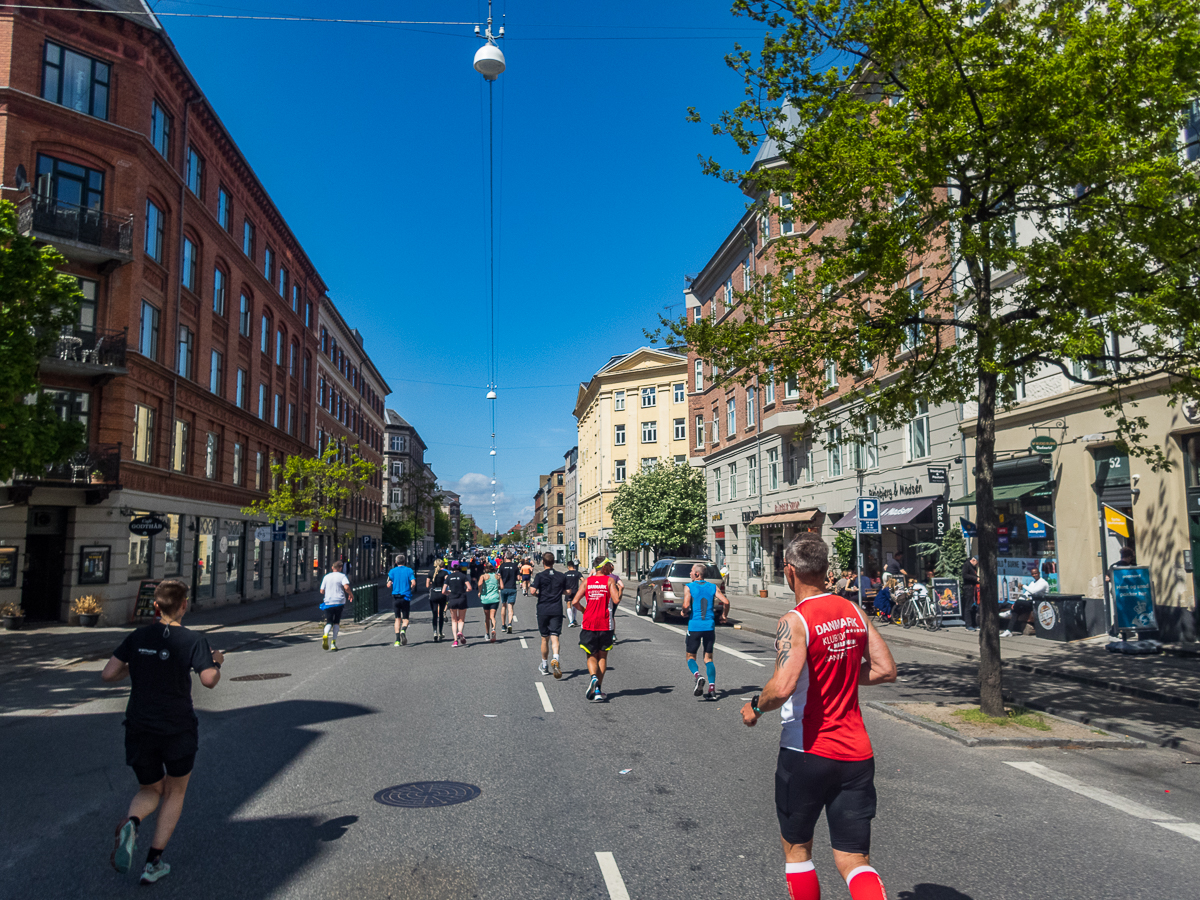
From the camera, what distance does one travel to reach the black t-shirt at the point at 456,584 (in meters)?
16.8

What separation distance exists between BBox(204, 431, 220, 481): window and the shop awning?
21159 mm

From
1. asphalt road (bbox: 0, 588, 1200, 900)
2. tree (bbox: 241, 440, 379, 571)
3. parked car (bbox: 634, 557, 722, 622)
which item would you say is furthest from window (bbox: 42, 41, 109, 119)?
parked car (bbox: 634, 557, 722, 622)

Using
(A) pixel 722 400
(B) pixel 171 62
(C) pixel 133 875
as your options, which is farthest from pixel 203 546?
(C) pixel 133 875

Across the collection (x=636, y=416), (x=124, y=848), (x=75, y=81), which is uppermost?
(x=75, y=81)

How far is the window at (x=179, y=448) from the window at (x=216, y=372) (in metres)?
3.01

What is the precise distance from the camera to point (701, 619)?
10.9 metres

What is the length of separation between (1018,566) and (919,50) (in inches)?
523

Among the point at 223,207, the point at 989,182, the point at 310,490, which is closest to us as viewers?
the point at 989,182

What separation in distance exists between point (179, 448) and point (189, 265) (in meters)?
6.38

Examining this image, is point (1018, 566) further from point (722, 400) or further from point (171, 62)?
point (171, 62)

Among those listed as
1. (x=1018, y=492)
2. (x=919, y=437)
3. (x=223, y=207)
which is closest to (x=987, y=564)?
(x=1018, y=492)

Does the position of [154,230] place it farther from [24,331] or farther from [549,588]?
[549,588]

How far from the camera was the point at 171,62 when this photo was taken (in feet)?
86.8

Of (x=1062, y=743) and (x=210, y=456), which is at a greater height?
(x=210, y=456)
